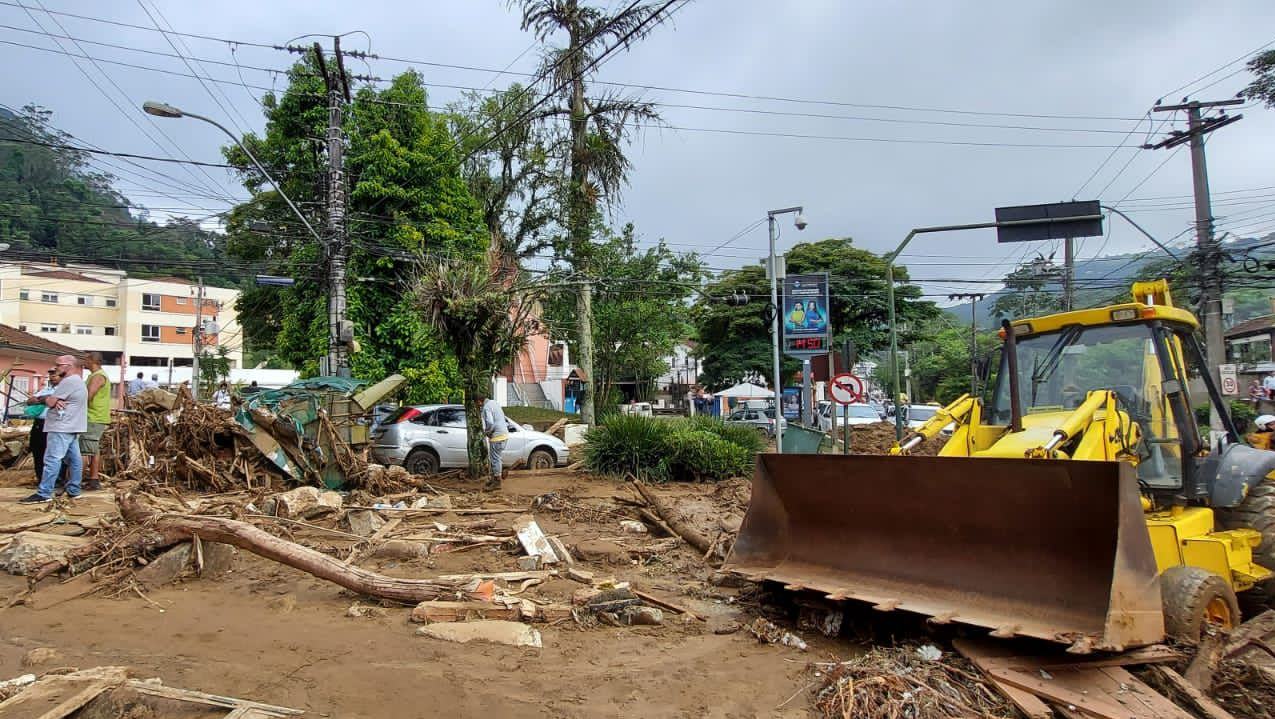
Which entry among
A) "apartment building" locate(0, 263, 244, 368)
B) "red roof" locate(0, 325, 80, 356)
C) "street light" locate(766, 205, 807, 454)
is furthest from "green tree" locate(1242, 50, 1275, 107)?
"apartment building" locate(0, 263, 244, 368)

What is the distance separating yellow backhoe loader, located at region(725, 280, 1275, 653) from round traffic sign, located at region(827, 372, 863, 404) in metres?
6.83

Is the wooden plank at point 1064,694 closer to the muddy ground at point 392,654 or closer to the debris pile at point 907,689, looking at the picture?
the debris pile at point 907,689

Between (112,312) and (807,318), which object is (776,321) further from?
(112,312)

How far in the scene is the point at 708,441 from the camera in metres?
15.0

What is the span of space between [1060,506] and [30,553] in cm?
794

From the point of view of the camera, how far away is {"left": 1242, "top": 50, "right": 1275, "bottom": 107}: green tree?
1794 cm

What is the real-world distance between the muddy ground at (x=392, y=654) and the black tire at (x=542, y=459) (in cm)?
963

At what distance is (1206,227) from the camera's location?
720 inches

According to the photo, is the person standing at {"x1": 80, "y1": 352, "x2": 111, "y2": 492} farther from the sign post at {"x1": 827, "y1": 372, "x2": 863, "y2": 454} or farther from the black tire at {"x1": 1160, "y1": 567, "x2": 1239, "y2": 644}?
the black tire at {"x1": 1160, "y1": 567, "x2": 1239, "y2": 644}

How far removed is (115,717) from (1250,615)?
298 inches

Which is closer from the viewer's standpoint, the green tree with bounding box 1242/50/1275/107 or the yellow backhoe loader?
the yellow backhoe loader

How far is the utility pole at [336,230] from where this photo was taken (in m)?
17.0

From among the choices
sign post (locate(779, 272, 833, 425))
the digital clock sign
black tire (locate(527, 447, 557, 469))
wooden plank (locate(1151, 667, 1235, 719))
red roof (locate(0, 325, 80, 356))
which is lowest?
wooden plank (locate(1151, 667, 1235, 719))

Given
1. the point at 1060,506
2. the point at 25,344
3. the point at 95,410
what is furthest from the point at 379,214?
the point at 1060,506
